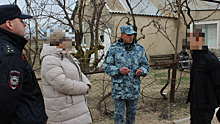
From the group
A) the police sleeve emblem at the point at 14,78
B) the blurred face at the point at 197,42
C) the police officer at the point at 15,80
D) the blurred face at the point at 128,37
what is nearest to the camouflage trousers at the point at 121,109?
the blurred face at the point at 128,37

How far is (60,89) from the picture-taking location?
6.13ft

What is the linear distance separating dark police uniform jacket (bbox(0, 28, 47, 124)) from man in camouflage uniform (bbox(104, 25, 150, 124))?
129cm

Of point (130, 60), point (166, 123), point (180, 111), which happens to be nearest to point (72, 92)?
point (130, 60)

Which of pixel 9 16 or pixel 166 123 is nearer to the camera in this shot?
pixel 9 16

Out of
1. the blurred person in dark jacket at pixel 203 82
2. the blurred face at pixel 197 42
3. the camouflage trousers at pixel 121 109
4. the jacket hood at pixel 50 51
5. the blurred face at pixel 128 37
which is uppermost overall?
the blurred face at pixel 128 37

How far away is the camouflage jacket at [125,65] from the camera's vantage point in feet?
8.75

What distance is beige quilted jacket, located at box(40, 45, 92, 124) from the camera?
6.11ft

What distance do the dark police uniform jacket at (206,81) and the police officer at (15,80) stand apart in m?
1.94

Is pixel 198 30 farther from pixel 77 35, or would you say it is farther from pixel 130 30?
pixel 77 35

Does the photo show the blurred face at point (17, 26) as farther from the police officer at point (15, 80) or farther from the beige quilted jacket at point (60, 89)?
the beige quilted jacket at point (60, 89)

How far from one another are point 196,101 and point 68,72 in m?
1.71

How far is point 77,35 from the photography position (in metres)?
5.66

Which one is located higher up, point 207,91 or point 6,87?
point 6,87

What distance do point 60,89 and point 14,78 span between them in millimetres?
601
